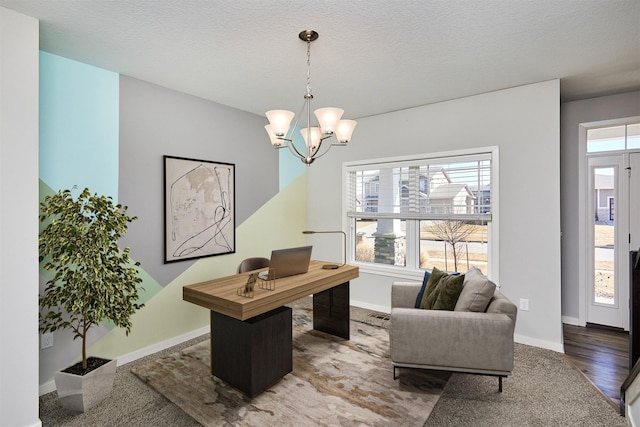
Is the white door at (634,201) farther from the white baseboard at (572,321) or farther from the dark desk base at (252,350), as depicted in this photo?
the dark desk base at (252,350)

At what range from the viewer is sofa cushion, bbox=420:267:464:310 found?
2467mm

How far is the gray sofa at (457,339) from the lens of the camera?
2191mm

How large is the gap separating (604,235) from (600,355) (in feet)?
4.55

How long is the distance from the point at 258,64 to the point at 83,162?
1674 millimetres

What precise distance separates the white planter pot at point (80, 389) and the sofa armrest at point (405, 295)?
7.87 feet

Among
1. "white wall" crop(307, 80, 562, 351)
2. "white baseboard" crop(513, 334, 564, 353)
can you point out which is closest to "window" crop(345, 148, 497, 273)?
"white wall" crop(307, 80, 562, 351)

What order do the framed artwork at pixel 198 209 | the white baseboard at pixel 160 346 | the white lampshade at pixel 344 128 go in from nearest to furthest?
1. the white lampshade at pixel 344 128
2. the white baseboard at pixel 160 346
3. the framed artwork at pixel 198 209

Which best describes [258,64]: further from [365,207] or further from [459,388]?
[459,388]

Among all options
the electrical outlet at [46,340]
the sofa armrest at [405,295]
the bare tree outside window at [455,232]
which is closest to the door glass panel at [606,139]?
the bare tree outside window at [455,232]

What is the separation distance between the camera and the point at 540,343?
3.14 m

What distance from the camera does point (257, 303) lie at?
213 cm

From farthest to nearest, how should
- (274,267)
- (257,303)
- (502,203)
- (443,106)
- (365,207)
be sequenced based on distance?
(365,207), (443,106), (502,203), (274,267), (257,303)

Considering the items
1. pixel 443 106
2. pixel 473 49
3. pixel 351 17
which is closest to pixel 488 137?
pixel 443 106

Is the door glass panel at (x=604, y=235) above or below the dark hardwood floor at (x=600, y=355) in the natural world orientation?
above
